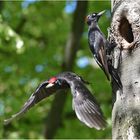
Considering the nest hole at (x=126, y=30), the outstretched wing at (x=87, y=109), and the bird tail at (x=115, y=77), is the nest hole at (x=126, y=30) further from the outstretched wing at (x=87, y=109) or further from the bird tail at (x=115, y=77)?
the outstretched wing at (x=87, y=109)

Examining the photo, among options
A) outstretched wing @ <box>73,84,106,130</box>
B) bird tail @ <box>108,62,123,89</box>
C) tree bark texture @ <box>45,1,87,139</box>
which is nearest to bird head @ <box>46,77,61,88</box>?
outstretched wing @ <box>73,84,106,130</box>

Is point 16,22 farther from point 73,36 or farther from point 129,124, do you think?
point 129,124

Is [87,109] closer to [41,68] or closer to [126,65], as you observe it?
[126,65]

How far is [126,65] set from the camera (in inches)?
114

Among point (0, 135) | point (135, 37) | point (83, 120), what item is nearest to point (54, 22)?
point (0, 135)

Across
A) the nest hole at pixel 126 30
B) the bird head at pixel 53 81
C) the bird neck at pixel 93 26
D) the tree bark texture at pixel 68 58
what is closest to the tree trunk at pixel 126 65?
the nest hole at pixel 126 30

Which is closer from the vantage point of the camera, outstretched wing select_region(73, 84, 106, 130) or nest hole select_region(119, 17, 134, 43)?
outstretched wing select_region(73, 84, 106, 130)

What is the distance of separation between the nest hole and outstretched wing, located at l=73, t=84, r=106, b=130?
58 centimetres

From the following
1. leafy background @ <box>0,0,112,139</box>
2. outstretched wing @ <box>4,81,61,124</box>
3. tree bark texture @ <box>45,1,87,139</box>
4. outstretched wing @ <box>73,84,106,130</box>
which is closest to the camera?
outstretched wing @ <box>73,84,106,130</box>

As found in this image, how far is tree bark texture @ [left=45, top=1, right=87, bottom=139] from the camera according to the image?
7281mm

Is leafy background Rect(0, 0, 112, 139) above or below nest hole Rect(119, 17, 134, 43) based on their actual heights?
above

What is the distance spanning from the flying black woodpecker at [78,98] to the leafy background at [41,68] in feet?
14.2

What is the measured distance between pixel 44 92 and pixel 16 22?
627cm

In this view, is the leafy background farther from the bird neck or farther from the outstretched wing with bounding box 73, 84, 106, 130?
the outstretched wing with bounding box 73, 84, 106, 130
